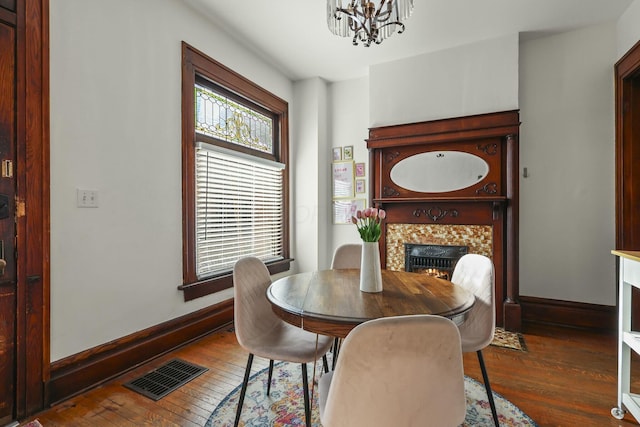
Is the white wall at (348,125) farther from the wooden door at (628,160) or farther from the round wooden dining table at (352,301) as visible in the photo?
the wooden door at (628,160)

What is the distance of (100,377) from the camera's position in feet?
6.53

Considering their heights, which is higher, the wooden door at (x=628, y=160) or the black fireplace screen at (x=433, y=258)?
the wooden door at (x=628, y=160)

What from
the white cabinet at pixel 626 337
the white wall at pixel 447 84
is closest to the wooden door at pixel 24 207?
the white wall at pixel 447 84

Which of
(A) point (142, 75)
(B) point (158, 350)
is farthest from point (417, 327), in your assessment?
(A) point (142, 75)

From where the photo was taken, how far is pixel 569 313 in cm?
300

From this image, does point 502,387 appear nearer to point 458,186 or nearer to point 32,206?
point 458,186

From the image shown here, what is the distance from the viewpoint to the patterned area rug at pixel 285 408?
5.47 feet

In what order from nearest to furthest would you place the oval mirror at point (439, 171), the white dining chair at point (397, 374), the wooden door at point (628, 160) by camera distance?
the white dining chair at point (397, 374) < the wooden door at point (628, 160) < the oval mirror at point (439, 171)

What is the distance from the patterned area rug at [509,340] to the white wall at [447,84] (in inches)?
81.8

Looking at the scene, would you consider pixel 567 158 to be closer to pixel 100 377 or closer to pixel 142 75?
pixel 142 75

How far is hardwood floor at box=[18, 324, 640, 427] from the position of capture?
170cm

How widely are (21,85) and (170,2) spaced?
1.32 meters

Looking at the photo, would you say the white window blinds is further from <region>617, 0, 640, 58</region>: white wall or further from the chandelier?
<region>617, 0, 640, 58</region>: white wall

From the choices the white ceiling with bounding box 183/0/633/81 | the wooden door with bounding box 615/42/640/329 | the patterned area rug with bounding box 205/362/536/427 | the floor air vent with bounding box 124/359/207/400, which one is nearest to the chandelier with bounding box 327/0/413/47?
the white ceiling with bounding box 183/0/633/81
